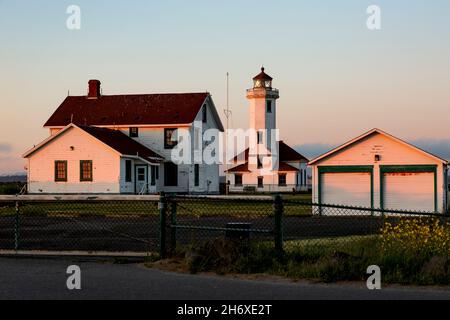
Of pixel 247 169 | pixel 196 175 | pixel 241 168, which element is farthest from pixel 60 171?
pixel 241 168

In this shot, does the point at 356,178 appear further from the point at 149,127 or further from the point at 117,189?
the point at 149,127

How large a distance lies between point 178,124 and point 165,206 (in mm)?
40232

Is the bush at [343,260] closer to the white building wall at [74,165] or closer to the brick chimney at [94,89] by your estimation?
the white building wall at [74,165]

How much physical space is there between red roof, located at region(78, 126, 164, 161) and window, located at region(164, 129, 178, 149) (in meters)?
1.06

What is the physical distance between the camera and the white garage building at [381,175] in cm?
3200

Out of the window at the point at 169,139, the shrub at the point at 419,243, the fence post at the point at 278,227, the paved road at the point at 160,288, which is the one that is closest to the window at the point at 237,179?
the window at the point at 169,139

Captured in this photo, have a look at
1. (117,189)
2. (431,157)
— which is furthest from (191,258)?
(117,189)

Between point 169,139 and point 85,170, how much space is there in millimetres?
7979

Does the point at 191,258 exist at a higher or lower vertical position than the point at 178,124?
lower

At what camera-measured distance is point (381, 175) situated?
32750 millimetres

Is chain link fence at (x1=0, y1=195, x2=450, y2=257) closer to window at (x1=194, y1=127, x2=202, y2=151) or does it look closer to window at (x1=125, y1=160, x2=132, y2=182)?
window at (x1=125, y1=160, x2=132, y2=182)

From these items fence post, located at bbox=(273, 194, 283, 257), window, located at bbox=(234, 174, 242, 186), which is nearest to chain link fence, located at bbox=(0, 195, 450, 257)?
fence post, located at bbox=(273, 194, 283, 257)

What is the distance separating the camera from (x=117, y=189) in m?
48.1

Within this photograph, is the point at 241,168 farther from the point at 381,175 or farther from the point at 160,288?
the point at 160,288
